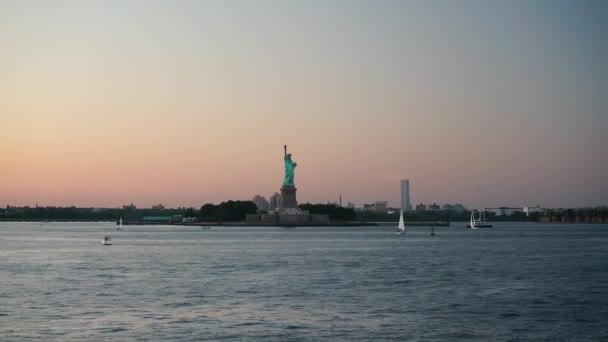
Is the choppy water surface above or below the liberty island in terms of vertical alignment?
below

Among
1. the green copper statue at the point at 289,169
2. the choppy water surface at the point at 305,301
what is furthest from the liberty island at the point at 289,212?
the choppy water surface at the point at 305,301

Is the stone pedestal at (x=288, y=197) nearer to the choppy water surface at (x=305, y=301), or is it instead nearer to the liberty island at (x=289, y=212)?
the liberty island at (x=289, y=212)

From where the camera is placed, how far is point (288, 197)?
7028 inches

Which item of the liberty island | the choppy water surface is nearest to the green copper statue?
the liberty island

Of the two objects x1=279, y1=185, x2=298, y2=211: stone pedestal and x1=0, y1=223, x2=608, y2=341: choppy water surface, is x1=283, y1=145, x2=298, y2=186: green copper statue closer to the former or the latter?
x1=279, y1=185, x2=298, y2=211: stone pedestal

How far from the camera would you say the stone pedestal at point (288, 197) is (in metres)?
174

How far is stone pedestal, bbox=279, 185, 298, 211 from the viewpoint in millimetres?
174000

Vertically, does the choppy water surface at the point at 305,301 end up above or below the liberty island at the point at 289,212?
below

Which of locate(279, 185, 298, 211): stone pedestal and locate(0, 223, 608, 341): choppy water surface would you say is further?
locate(279, 185, 298, 211): stone pedestal

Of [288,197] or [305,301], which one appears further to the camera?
[288,197]

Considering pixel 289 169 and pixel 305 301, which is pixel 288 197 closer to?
pixel 289 169

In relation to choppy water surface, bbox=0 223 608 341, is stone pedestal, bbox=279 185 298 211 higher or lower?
higher

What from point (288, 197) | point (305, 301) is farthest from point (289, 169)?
point (305, 301)

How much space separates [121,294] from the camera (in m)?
37.9
